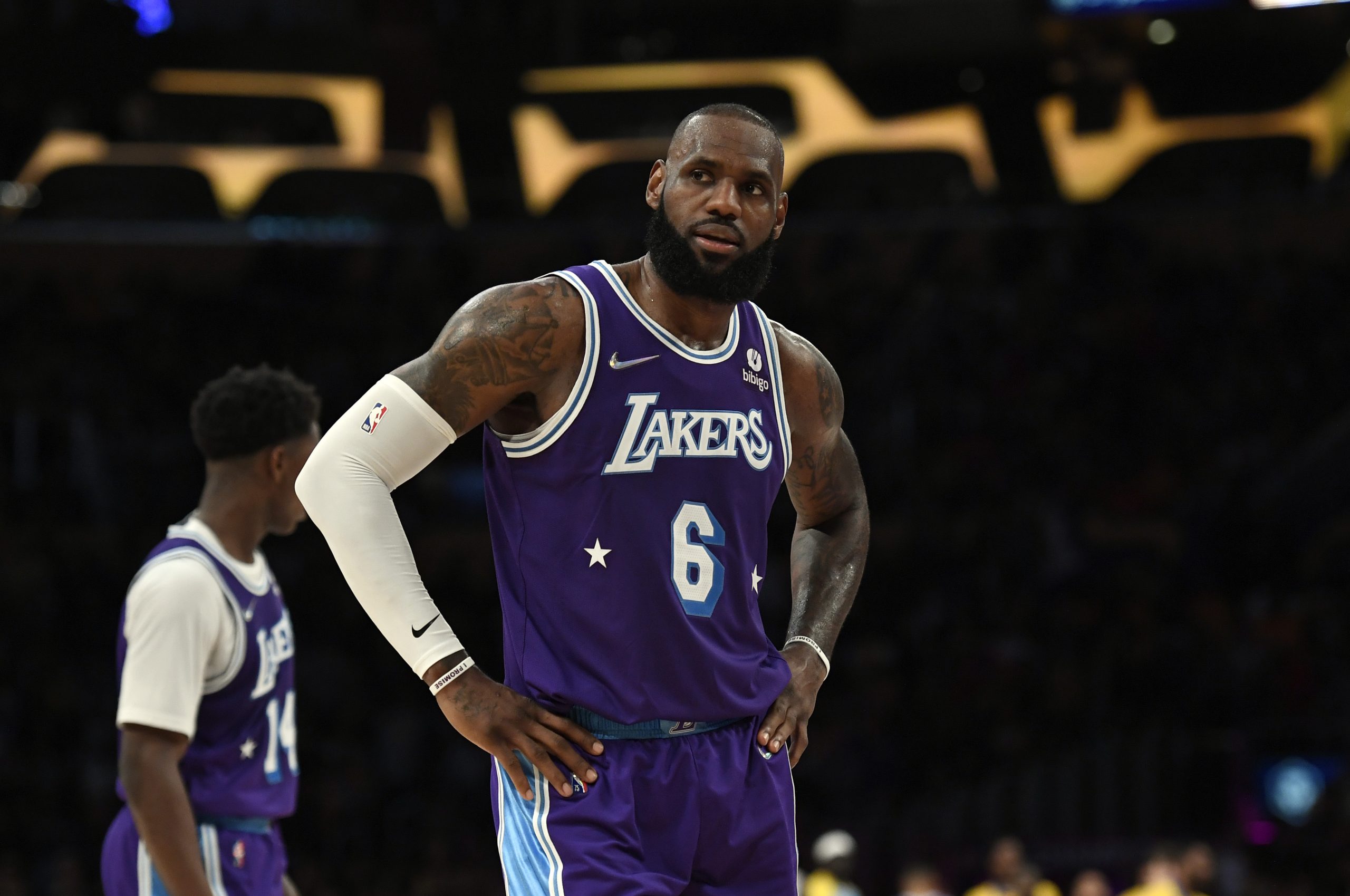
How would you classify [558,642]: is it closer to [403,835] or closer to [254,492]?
[254,492]

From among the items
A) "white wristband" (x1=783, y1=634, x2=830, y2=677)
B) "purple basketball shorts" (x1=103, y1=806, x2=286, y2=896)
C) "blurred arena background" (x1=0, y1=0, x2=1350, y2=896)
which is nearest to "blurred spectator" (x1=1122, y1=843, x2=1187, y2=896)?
"blurred arena background" (x1=0, y1=0, x2=1350, y2=896)

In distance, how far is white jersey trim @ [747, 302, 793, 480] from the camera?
3270 millimetres

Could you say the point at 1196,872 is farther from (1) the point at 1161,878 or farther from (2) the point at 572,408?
(2) the point at 572,408

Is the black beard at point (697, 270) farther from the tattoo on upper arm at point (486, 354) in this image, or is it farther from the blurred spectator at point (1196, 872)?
→ the blurred spectator at point (1196, 872)

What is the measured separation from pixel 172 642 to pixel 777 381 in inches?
64.4

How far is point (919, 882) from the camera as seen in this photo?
1002 centimetres

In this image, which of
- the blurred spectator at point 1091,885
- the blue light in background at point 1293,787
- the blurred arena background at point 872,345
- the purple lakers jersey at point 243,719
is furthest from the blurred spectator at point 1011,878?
the purple lakers jersey at point 243,719

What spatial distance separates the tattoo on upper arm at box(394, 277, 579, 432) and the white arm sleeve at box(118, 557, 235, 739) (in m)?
1.20

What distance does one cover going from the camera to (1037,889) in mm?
10273

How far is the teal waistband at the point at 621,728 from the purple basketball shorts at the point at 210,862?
4.21ft

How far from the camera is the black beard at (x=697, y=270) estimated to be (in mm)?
3113

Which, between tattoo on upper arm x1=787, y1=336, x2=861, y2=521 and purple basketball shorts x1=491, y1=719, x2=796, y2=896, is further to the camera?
tattoo on upper arm x1=787, y1=336, x2=861, y2=521

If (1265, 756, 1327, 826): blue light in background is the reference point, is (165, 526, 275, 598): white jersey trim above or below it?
above

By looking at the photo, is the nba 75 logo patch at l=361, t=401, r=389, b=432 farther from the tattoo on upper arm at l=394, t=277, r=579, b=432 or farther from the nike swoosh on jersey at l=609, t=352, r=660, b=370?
the nike swoosh on jersey at l=609, t=352, r=660, b=370
